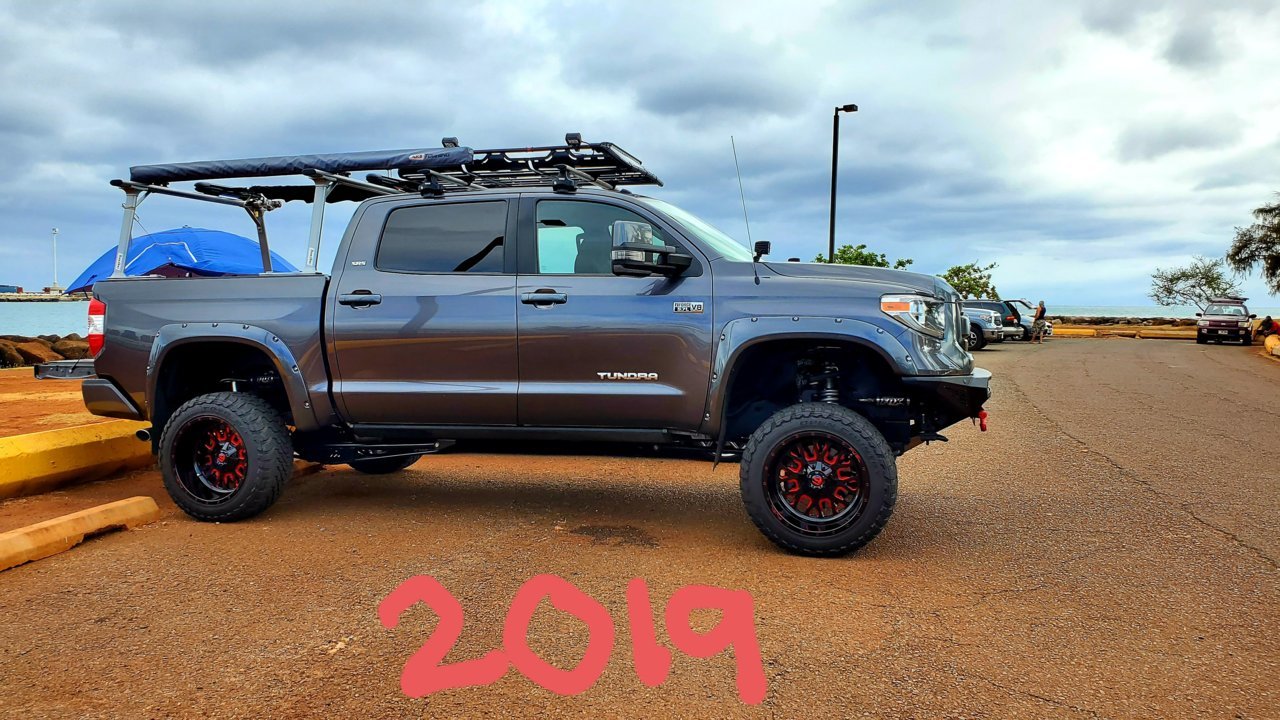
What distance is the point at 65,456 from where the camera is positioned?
6.46 m

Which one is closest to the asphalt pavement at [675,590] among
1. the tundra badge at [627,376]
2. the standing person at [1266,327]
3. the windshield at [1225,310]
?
the tundra badge at [627,376]

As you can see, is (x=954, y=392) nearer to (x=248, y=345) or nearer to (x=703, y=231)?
(x=703, y=231)

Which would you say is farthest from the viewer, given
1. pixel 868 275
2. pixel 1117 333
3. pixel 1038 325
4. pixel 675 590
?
pixel 1117 333

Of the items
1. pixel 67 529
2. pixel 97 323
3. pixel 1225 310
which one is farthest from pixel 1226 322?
pixel 67 529

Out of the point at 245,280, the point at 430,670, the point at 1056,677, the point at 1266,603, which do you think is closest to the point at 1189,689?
the point at 1056,677

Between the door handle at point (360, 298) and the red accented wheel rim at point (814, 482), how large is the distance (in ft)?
8.48

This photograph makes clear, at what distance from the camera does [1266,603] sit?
399 cm

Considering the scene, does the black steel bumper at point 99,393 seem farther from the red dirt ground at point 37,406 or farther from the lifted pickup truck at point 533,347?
the red dirt ground at point 37,406

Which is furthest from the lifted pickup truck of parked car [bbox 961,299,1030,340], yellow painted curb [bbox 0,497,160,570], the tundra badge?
parked car [bbox 961,299,1030,340]

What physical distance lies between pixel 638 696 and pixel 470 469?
4.74 m

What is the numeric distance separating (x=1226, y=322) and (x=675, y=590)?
34.7m

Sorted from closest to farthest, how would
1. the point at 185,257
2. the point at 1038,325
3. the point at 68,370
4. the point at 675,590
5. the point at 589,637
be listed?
the point at 589,637
the point at 675,590
the point at 68,370
the point at 185,257
the point at 1038,325

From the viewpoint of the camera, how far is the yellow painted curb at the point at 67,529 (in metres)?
4.56

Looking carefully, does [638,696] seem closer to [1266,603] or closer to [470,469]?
[1266,603]
